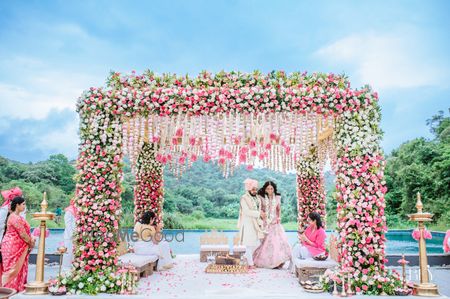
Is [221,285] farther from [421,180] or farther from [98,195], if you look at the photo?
[421,180]

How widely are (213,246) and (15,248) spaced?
4.61 m

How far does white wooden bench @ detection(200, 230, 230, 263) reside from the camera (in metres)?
8.66

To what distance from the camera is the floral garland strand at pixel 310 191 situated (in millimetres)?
8977

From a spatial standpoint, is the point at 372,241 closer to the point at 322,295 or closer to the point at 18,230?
the point at 322,295

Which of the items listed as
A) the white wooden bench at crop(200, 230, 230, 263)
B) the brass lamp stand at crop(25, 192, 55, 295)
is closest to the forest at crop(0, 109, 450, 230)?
the white wooden bench at crop(200, 230, 230, 263)

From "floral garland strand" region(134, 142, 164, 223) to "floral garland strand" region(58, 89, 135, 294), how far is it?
10.6 feet

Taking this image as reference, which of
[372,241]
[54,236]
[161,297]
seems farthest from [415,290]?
[54,236]

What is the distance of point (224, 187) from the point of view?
25.3 metres

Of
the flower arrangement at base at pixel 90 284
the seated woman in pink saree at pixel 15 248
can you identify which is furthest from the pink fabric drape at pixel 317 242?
the seated woman in pink saree at pixel 15 248

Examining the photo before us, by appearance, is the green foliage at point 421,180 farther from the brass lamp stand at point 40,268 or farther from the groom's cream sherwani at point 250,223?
the brass lamp stand at point 40,268

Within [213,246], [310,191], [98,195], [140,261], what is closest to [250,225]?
[213,246]

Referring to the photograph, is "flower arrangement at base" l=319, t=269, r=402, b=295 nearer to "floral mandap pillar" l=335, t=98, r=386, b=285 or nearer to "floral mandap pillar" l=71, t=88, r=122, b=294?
"floral mandap pillar" l=335, t=98, r=386, b=285

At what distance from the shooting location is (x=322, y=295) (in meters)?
5.03

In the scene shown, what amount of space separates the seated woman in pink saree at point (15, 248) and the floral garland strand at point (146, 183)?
3.69m
